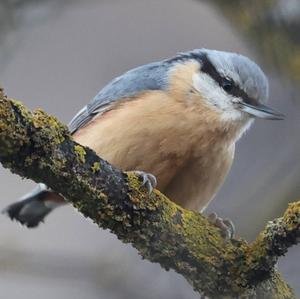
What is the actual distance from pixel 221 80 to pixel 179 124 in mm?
321

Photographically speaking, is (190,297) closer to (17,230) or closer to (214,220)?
(214,220)

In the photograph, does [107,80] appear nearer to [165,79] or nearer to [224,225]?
[165,79]

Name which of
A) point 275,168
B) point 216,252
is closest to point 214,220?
point 216,252

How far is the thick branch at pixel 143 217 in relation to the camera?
211cm

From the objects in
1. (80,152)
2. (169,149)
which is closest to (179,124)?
(169,149)

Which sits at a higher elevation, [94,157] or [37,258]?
[94,157]

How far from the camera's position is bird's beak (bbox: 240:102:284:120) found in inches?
127

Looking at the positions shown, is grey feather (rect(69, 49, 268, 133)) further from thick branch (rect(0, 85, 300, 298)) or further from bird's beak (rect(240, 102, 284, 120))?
thick branch (rect(0, 85, 300, 298))

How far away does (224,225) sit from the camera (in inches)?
107

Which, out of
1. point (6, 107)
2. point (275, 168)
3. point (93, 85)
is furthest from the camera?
point (93, 85)

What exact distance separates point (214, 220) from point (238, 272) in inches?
11.0

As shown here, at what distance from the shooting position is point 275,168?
9.99ft

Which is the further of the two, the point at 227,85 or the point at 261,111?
the point at 227,85

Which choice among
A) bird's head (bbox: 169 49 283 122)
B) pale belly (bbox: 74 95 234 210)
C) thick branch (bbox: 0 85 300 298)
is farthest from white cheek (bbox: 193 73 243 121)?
thick branch (bbox: 0 85 300 298)
